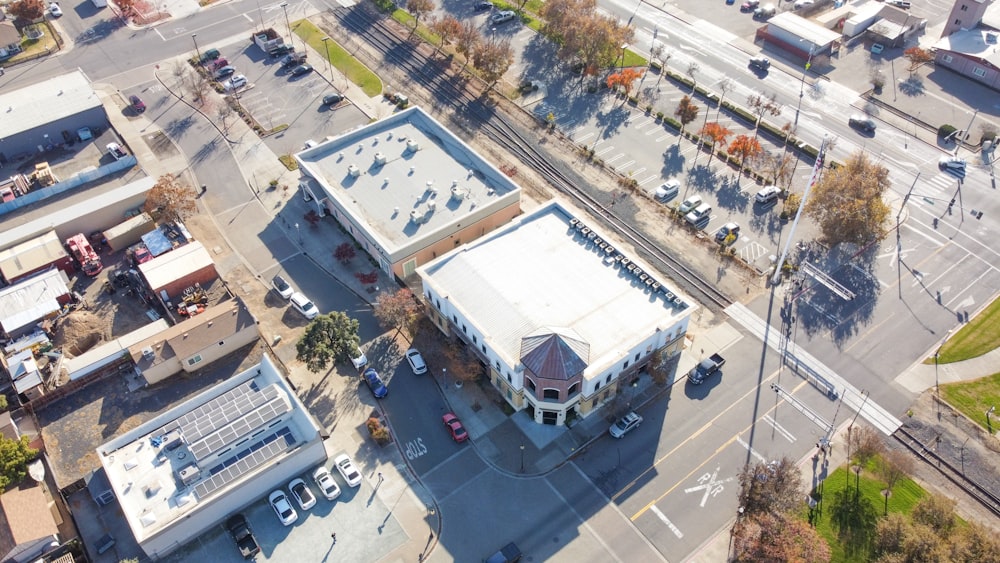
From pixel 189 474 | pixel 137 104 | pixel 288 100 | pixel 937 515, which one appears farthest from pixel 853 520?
pixel 137 104

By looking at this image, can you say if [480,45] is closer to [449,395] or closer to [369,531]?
[449,395]

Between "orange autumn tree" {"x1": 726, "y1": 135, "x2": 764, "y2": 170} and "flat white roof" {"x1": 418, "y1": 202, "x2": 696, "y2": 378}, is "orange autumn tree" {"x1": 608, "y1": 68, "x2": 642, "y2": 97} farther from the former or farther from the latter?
"flat white roof" {"x1": 418, "y1": 202, "x2": 696, "y2": 378}

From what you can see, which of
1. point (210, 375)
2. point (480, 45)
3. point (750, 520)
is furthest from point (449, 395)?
point (480, 45)

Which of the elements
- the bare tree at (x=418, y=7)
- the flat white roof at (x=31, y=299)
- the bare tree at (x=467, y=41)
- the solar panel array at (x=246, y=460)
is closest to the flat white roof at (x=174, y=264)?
the flat white roof at (x=31, y=299)

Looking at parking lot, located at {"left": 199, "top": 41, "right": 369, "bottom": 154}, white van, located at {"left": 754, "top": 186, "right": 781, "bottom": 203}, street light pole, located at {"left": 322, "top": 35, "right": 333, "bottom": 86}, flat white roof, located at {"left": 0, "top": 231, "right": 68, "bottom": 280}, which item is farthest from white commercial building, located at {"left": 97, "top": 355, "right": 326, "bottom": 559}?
street light pole, located at {"left": 322, "top": 35, "right": 333, "bottom": 86}

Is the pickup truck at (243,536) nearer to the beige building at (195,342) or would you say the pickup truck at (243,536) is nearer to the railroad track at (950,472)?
the beige building at (195,342)

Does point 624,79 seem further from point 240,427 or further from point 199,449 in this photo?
point 199,449
